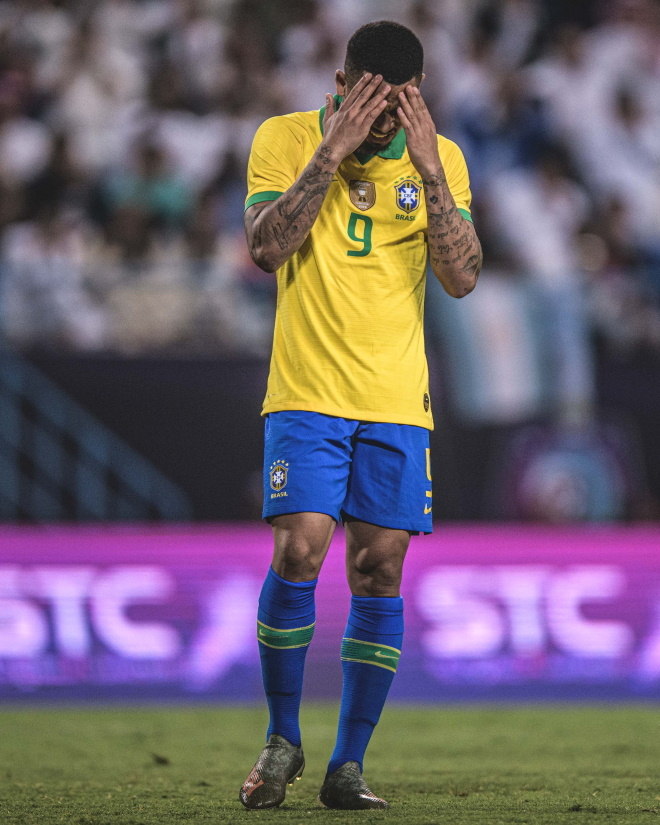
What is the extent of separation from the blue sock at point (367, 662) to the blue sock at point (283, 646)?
0.16m

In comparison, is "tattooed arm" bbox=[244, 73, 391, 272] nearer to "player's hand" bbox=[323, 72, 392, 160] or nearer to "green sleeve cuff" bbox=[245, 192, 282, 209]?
"player's hand" bbox=[323, 72, 392, 160]

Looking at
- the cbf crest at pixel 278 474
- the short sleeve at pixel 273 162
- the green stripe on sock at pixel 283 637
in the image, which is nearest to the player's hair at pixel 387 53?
the short sleeve at pixel 273 162

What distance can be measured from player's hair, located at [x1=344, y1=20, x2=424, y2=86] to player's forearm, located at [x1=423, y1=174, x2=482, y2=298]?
30cm

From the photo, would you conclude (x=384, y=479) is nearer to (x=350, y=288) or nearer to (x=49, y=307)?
(x=350, y=288)

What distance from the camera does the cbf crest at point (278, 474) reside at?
351 cm

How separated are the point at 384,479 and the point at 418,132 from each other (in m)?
0.97

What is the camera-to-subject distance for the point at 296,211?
3414mm

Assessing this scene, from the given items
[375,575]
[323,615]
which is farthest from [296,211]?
[323,615]

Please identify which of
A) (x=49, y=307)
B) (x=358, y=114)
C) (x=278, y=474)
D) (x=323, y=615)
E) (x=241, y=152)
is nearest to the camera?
(x=358, y=114)

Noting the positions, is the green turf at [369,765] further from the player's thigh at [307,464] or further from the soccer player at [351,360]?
the player's thigh at [307,464]

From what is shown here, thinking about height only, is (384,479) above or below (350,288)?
below

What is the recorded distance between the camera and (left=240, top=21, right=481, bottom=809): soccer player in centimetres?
344

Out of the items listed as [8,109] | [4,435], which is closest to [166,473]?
[4,435]

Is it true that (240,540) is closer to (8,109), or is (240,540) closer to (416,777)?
(416,777)
